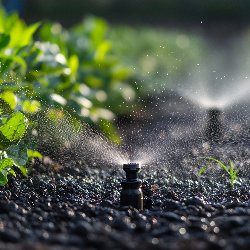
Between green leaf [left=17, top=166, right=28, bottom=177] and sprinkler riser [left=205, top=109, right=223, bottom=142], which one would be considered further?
sprinkler riser [left=205, top=109, right=223, bottom=142]

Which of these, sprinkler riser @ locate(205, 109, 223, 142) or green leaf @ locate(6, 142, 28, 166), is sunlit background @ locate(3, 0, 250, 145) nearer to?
sprinkler riser @ locate(205, 109, 223, 142)

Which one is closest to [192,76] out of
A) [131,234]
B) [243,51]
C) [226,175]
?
[243,51]

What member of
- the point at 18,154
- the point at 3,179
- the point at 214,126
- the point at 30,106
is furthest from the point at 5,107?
the point at 214,126

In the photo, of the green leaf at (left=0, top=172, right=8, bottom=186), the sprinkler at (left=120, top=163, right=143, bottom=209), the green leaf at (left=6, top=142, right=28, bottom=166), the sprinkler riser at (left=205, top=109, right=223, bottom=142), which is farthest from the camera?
the sprinkler riser at (left=205, top=109, right=223, bottom=142)

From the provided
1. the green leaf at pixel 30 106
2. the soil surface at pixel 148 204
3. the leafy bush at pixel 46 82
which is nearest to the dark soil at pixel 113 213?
the soil surface at pixel 148 204

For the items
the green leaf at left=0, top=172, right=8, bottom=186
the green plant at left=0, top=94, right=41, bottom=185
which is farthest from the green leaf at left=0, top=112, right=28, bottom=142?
the green leaf at left=0, top=172, right=8, bottom=186

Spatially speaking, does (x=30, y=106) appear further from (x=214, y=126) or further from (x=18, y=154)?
(x=214, y=126)
